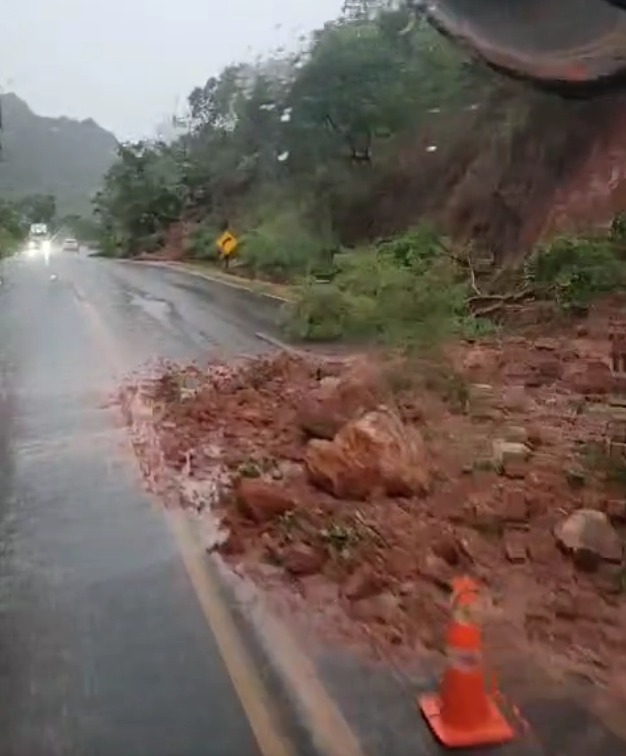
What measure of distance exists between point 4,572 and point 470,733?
3.18 metres

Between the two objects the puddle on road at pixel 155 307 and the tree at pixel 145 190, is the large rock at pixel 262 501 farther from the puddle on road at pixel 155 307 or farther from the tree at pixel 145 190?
the tree at pixel 145 190

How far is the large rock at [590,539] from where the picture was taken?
594 centimetres

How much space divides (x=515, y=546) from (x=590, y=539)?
1.43 feet

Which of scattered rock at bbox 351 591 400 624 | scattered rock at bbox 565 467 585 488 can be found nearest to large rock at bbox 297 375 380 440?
scattered rock at bbox 565 467 585 488

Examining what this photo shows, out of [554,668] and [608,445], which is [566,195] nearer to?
[608,445]

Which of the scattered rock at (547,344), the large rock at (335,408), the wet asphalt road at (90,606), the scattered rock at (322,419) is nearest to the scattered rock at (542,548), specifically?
the wet asphalt road at (90,606)

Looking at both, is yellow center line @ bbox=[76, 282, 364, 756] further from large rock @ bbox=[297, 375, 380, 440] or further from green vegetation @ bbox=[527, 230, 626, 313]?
green vegetation @ bbox=[527, 230, 626, 313]

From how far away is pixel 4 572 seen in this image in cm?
619

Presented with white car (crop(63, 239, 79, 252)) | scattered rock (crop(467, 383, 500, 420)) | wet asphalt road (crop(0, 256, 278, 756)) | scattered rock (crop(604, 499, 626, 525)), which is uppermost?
scattered rock (crop(604, 499, 626, 525))

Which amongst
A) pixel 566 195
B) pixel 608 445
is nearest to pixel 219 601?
pixel 608 445

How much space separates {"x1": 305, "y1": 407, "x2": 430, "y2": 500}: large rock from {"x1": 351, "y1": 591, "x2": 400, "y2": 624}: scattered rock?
5.48 ft

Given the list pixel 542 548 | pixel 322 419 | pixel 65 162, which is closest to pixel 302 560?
pixel 542 548

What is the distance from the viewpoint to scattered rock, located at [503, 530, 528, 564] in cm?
611

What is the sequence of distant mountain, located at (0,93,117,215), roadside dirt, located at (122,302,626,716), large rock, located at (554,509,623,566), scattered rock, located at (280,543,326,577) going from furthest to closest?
distant mountain, located at (0,93,117,215), scattered rock, located at (280,543,326,577), large rock, located at (554,509,623,566), roadside dirt, located at (122,302,626,716)
